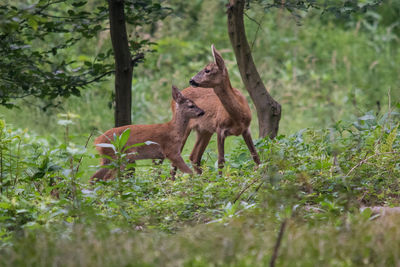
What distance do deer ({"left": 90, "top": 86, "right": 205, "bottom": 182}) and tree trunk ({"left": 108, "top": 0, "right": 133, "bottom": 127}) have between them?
0.62ft

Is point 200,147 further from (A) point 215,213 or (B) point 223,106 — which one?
(A) point 215,213

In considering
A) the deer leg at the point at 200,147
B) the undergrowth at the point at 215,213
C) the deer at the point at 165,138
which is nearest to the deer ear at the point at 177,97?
the deer at the point at 165,138

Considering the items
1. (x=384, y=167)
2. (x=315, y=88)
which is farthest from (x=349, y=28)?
(x=384, y=167)

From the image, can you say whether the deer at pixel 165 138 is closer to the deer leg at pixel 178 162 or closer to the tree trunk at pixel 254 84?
the deer leg at pixel 178 162

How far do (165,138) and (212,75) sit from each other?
2.60 feet

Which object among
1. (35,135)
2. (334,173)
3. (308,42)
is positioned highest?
(308,42)

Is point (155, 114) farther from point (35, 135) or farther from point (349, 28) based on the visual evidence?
point (349, 28)

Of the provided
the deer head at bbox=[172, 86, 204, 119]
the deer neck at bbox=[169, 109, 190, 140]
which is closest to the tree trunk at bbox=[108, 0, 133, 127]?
the deer neck at bbox=[169, 109, 190, 140]

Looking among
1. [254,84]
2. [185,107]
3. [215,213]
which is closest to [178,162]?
[185,107]

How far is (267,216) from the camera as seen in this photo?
140 inches

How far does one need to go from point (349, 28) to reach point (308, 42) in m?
1.03

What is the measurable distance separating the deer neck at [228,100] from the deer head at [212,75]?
0.04 metres

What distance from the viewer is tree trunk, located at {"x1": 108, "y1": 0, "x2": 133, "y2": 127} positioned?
582 centimetres

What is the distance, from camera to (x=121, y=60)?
234 inches
